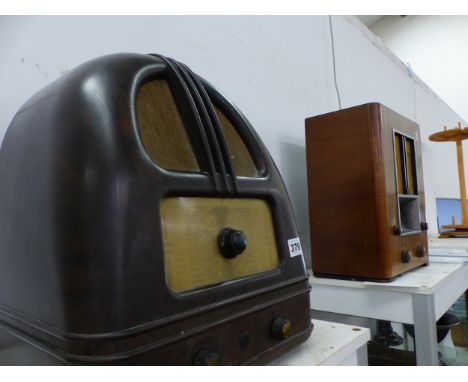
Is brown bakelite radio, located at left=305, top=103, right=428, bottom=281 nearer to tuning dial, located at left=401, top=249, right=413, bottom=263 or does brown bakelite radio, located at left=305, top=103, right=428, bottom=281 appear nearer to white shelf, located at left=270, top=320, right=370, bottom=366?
tuning dial, located at left=401, top=249, right=413, bottom=263

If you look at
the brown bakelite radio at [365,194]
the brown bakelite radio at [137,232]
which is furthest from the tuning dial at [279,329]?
the brown bakelite radio at [365,194]

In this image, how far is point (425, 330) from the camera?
917mm

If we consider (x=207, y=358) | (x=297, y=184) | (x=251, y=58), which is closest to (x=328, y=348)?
(x=207, y=358)

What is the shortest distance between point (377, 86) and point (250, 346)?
219 centimetres

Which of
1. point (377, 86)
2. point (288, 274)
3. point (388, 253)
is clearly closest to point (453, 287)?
point (388, 253)

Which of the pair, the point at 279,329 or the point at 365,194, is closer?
the point at 279,329

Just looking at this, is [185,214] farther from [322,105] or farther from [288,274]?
[322,105]

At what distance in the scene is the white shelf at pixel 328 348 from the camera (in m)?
0.57

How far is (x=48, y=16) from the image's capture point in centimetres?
76

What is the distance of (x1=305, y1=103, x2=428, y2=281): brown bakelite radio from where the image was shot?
1011 mm

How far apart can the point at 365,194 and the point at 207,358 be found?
0.75 meters

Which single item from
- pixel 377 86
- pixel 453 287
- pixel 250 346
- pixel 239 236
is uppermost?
pixel 377 86

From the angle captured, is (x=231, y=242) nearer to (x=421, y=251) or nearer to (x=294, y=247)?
(x=294, y=247)
